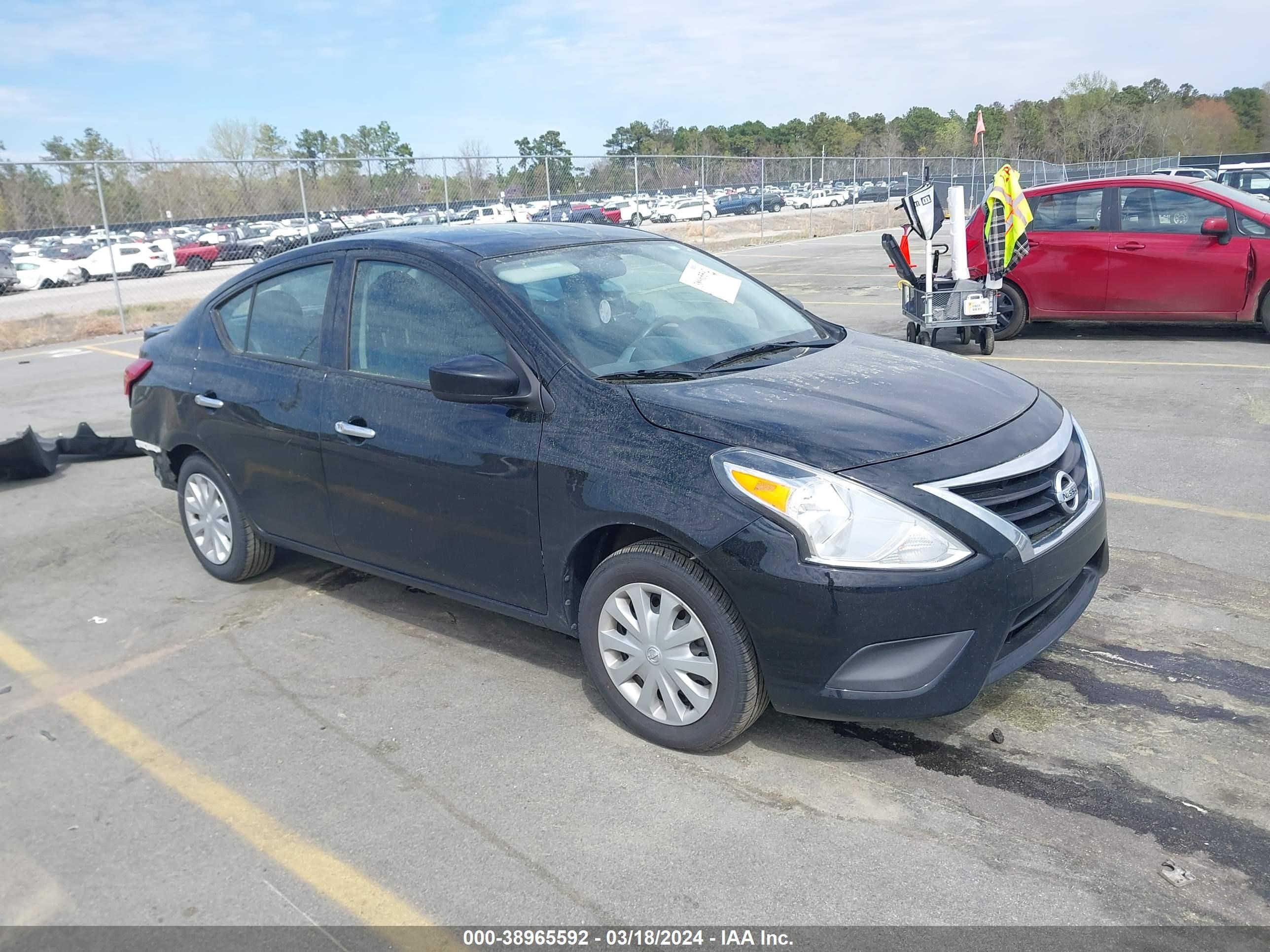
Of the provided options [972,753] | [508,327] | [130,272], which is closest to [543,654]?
[508,327]

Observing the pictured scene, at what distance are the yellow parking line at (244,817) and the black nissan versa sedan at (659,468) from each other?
3.43 ft

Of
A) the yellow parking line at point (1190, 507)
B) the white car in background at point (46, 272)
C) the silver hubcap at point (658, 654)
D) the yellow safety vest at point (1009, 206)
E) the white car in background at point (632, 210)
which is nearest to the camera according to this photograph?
the silver hubcap at point (658, 654)

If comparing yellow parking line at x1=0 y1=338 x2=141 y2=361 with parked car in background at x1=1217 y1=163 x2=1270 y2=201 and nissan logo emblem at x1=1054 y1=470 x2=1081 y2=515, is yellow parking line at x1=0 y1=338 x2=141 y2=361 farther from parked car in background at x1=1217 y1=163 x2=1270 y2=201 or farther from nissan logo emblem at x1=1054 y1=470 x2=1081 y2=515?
parked car in background at x1=1217 y1=163 x2=1270 y2=201

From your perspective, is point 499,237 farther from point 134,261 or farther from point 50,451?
point 134,261

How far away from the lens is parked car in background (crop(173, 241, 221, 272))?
942 inches

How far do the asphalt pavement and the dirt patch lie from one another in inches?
492

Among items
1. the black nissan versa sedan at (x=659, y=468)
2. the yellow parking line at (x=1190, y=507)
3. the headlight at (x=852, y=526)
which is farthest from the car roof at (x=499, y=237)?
the yellow parking line at (x=1190, y=507)

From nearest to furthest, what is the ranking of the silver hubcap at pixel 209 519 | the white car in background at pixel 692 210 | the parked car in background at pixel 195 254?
1. the silver hubcap at pixel 209 519
2. the parked car in background at pixel 195 254
3. the white car in background at pixel 692 210

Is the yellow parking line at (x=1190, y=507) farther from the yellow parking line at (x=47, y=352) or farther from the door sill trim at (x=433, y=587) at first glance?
the yellow parking line at (x=47, y=352)

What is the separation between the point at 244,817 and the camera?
320 cm

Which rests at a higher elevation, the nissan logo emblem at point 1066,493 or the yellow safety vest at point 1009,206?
the yellow safety vest at point 1009,206

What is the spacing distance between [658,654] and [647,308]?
4.79ft

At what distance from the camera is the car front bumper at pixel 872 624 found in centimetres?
296

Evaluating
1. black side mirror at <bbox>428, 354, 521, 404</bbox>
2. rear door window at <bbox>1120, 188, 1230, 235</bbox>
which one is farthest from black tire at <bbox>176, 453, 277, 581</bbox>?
rear door window at <bbox>1120, 188, 1230, 235</bbox>
